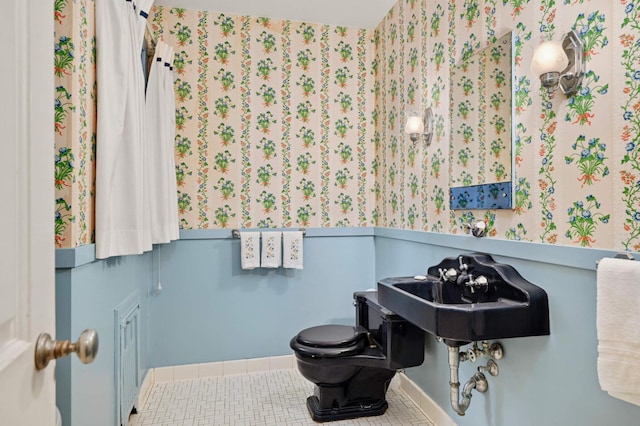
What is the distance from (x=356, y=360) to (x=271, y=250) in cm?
101

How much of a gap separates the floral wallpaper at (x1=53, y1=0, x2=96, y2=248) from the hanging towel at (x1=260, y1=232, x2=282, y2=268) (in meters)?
1.43

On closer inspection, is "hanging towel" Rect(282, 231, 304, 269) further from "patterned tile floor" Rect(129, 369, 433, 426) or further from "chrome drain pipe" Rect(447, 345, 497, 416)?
"chrome drain pipe" Rect(447, 345, 497, 416)

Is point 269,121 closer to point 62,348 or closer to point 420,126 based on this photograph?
point 420,126

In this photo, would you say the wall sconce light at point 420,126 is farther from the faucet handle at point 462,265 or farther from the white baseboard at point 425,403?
the white baseboard at point 425,403

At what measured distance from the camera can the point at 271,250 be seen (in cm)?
274

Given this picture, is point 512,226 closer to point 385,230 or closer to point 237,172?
point 385,230

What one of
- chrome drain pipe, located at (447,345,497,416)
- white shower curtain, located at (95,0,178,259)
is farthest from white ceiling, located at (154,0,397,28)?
chrome drain pipe, located at (447,345,497,416)

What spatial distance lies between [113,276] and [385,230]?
177cm

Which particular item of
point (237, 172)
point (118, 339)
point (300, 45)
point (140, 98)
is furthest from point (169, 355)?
point (300, 45)

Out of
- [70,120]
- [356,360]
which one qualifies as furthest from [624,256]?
[70,120]

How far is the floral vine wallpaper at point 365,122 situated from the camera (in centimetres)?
120

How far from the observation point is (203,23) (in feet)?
9.02

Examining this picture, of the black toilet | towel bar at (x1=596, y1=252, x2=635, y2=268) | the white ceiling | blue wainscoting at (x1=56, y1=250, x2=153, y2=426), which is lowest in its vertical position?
the black toilet
